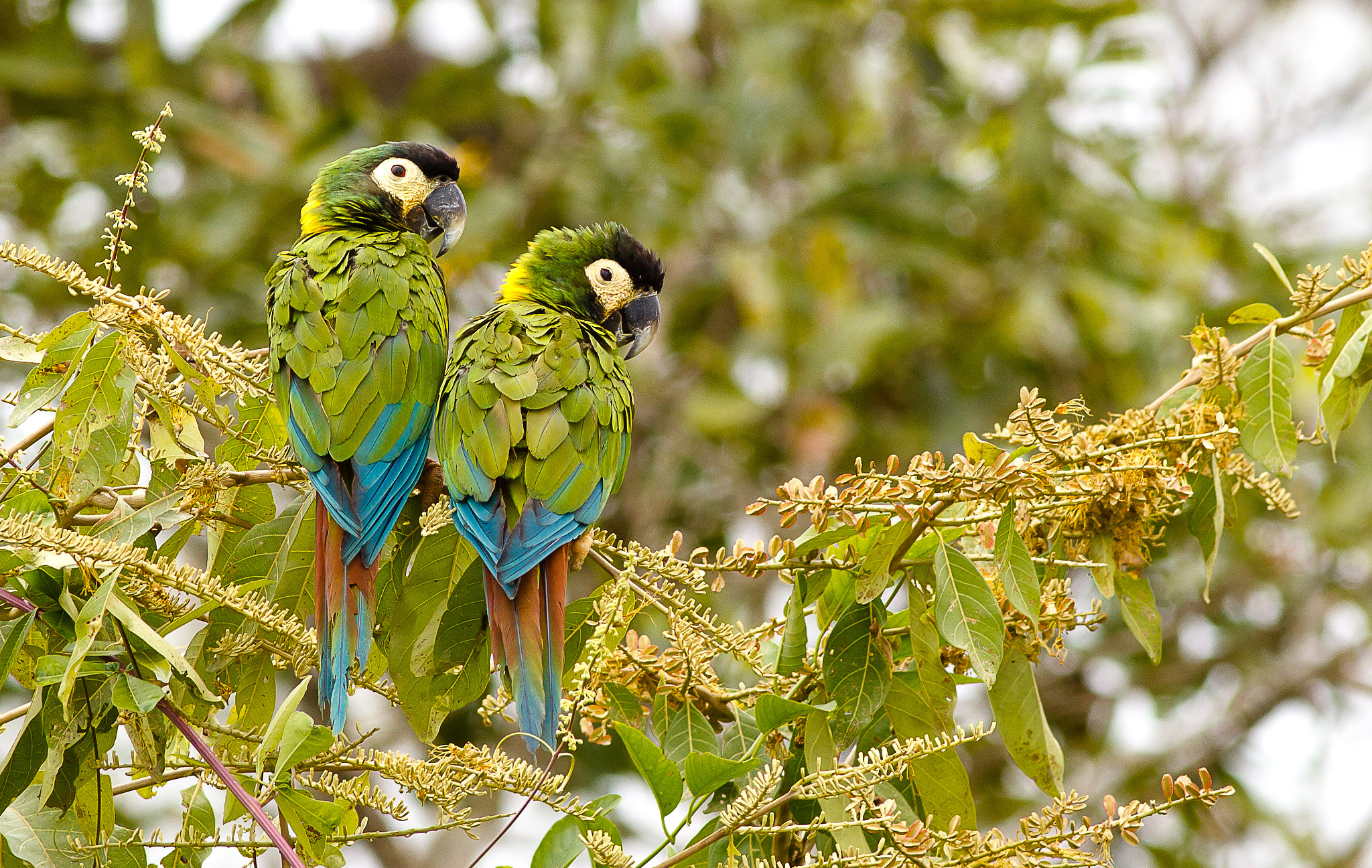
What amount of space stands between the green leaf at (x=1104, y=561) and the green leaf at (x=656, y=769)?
0.61 metres

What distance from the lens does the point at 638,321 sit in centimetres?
243

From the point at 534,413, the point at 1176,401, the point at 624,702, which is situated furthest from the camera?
the point at 534,413

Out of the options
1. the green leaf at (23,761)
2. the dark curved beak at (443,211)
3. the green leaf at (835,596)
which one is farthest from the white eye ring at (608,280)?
the green leaf at (23,761)

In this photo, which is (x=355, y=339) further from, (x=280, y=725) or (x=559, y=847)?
(x=559, y=847)

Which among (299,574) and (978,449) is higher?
(978,449)

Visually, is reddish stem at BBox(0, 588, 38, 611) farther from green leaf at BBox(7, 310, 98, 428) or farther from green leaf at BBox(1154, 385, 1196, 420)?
green leaf at BBox(1154, 385, 1196, 420)

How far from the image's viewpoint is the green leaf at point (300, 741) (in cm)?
119

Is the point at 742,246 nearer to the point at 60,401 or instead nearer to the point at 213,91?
the point at 213,91

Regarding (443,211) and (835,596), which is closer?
(835,596)

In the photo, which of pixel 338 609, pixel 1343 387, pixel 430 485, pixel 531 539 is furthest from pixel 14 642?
pixel 1343 387

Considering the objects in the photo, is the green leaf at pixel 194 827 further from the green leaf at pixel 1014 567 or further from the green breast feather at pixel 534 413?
the green leaf at pixel 1014 567

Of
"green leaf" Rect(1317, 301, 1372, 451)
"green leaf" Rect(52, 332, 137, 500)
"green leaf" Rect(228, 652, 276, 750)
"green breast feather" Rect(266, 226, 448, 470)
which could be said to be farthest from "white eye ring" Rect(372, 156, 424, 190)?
"green leaf" Rect(1317, 301, 1372, 451)

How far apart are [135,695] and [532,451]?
0.72 metres

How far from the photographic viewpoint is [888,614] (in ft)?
4.80
